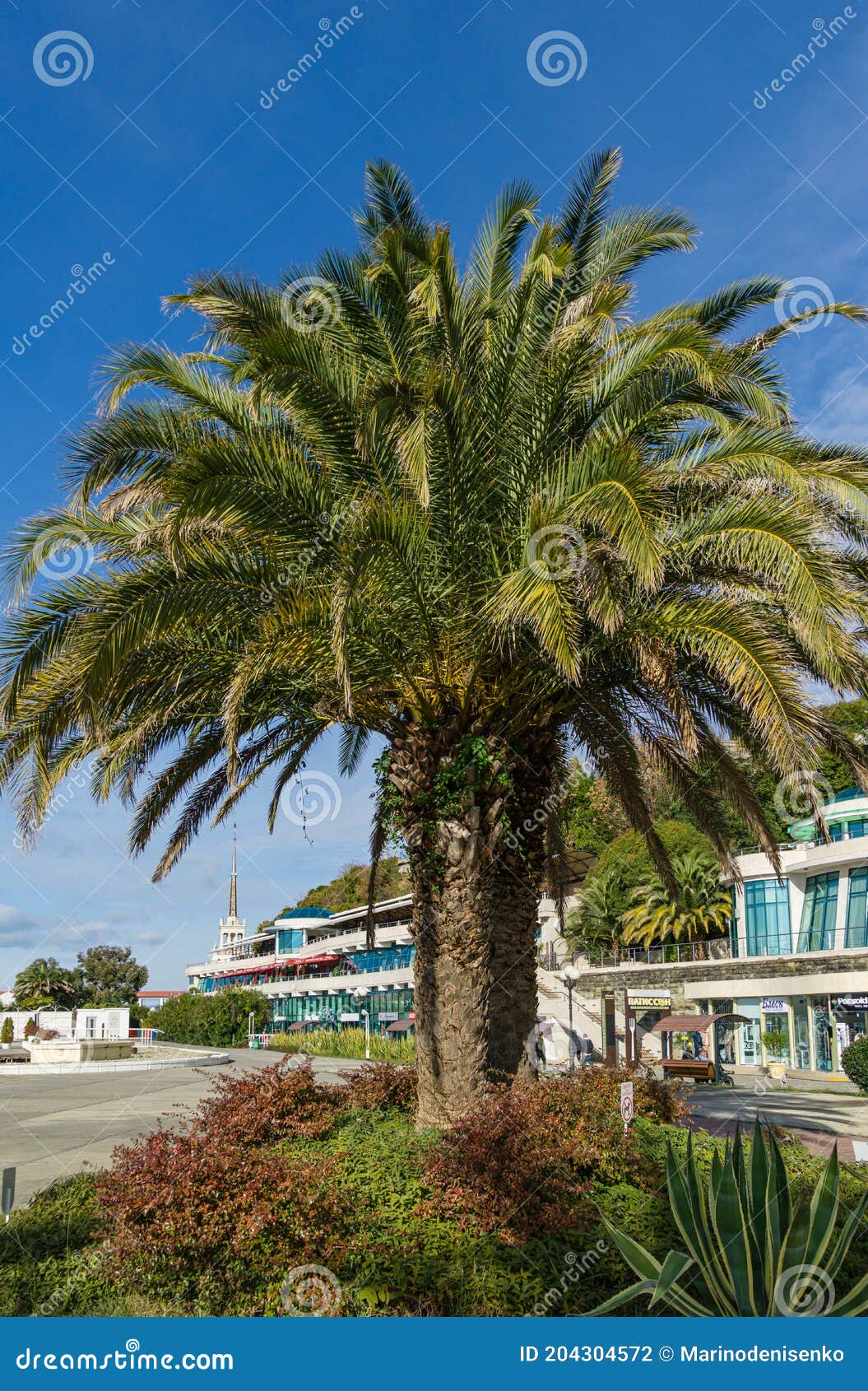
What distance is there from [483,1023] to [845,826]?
2810 cm

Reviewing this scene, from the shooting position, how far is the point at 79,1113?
19094 mm

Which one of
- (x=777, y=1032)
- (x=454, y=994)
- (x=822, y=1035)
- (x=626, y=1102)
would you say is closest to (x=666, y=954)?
(x=777, y=1032)

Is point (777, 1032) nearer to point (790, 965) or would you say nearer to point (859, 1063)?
point (790, 965)

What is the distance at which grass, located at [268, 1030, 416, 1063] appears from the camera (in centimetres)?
3334

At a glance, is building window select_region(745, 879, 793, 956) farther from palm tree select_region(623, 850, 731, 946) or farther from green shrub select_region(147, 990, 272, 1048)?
green shrub select_region(147, 990, 272, 1048)

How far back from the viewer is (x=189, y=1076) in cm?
3002

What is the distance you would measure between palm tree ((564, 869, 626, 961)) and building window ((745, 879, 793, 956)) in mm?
9211

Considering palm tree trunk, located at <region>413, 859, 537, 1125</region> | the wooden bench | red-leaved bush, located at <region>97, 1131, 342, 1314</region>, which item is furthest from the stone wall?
red-leaved bush, located at <region>97, 1131, 342, 1314</region>

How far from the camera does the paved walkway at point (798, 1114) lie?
12914 mm

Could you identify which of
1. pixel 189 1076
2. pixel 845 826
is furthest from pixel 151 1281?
pixel 845 826

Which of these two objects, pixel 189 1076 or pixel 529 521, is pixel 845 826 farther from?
pixel 529 521

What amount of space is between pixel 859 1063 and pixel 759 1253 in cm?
1838

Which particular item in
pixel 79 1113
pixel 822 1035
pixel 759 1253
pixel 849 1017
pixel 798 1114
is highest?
pixel 759 1253

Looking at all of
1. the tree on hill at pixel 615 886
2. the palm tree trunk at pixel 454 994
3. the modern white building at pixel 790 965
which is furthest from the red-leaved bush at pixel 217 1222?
the tree on hill at pixel 615 886
